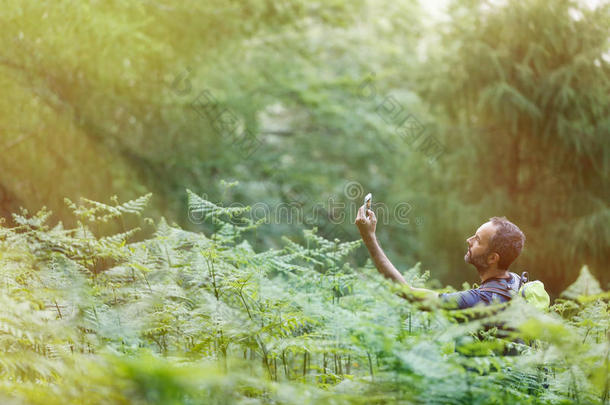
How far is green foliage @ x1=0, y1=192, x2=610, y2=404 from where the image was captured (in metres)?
1.90

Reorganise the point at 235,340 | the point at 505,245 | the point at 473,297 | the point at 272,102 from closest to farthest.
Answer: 1. the point at 235,340
2. the point at 473,297
3. the point at 505,245
4. the point at 272,102

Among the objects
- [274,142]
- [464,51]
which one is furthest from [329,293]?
[274,142]

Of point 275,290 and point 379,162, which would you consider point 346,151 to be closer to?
point 379,162

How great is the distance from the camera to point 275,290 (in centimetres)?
313

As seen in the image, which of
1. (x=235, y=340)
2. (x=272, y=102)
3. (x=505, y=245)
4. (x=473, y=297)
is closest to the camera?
(x=235, y=340)

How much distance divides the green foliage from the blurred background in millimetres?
5249

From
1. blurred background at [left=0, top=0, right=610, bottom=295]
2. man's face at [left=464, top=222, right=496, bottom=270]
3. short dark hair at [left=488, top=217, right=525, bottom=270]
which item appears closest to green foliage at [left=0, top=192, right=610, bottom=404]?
man's face at [left=464, top=222, right=496, bottom=270]

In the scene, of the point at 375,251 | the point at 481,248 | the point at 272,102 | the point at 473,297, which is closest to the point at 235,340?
the point at 375,251

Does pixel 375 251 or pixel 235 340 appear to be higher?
pixel 375 251

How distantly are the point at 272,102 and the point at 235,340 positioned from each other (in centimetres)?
1161

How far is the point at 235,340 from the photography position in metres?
2.68

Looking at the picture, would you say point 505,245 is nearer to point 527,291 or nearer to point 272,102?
point 527,291

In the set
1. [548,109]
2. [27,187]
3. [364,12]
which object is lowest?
[27,187]

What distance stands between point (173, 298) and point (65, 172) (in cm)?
707
